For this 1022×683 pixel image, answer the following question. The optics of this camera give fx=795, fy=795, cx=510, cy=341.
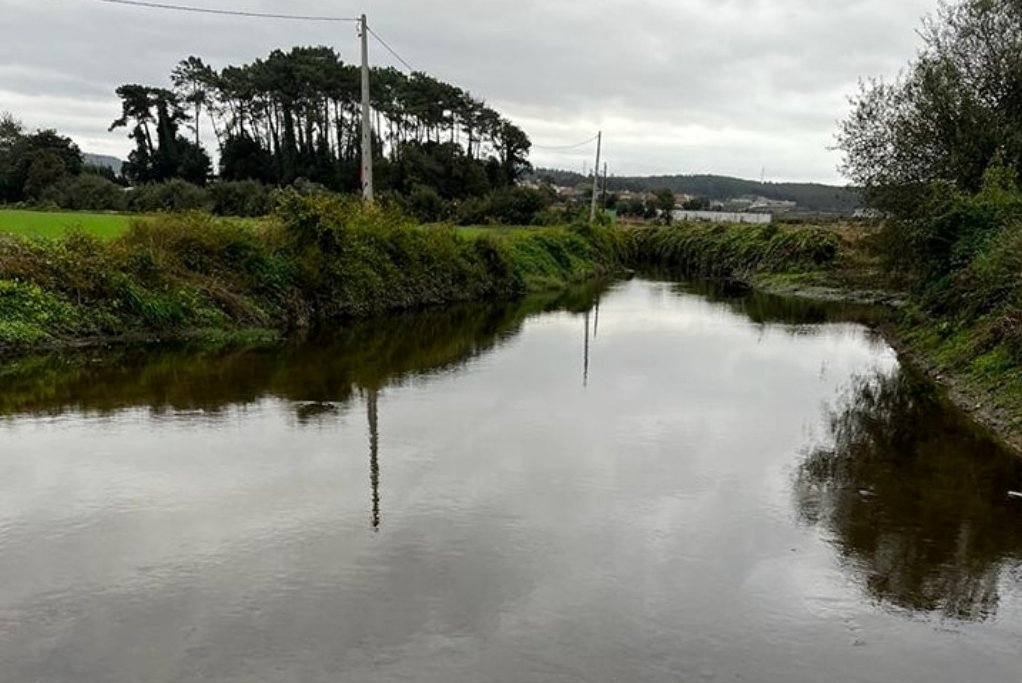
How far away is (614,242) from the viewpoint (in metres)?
43.9

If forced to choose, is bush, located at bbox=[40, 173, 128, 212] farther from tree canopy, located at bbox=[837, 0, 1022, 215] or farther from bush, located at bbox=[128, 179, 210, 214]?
tree canopy, located at bbox=[837, 0, 1022, 215]

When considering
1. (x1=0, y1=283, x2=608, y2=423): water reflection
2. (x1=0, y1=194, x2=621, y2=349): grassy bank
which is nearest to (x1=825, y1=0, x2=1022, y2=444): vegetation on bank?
(x1=0, y1=283, x2=608, y2=423): water reflection

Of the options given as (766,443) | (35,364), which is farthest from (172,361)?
(766,443)

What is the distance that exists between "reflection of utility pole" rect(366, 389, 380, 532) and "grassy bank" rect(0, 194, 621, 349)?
613 centimetres

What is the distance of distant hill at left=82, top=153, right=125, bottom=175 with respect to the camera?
5604 centimetres

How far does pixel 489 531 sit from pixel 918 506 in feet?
13.7

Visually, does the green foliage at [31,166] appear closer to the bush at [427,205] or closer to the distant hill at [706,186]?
the bush at [427,205]

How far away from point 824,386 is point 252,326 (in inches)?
446

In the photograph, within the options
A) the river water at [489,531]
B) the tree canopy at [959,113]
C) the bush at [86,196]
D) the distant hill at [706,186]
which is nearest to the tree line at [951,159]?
the tree canopy at [959,113]

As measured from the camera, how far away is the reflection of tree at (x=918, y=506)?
5.96m

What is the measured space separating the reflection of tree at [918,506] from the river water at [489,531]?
0.11 feet

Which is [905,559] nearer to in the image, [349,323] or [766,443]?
[766,443]

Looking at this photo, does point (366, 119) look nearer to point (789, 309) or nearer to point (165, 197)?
point (789, 309)

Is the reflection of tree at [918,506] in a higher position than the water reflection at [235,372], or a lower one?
lower
